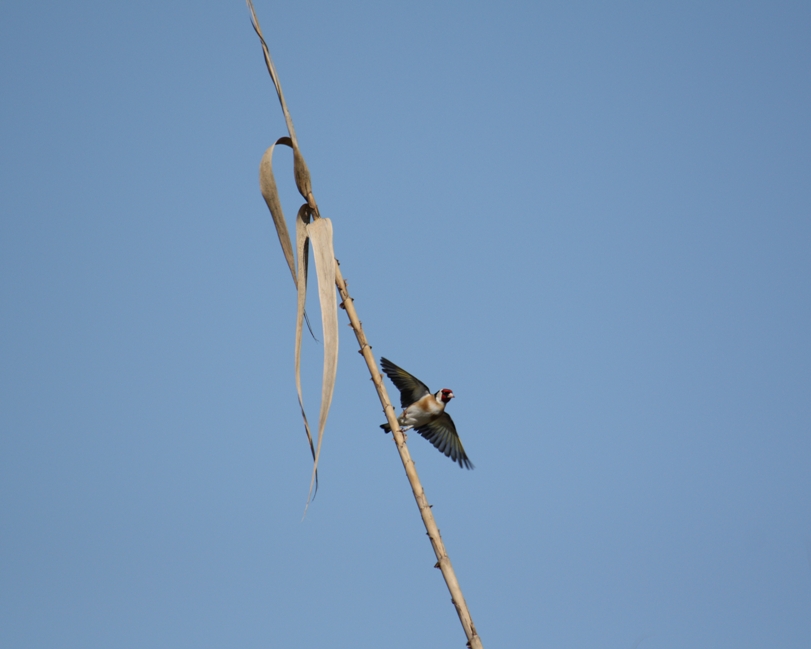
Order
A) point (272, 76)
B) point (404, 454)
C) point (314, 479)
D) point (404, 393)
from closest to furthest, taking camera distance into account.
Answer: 1. point (314, 479)
2. point (404, 454)
3. point (272, 76)
4. point (404, 393)

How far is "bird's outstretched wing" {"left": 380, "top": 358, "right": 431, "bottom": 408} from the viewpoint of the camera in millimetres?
9102

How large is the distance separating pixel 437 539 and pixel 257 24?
183 centimetres

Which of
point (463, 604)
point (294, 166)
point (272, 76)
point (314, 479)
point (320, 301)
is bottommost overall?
point (463, 604)

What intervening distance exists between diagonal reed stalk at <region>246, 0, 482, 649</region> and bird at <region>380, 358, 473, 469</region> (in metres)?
6.02

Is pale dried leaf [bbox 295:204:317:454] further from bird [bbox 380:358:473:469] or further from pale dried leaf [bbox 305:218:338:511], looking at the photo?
bird [bbox 380:358:473:469]

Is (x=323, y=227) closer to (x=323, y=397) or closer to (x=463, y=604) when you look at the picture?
(x=323, y=397)

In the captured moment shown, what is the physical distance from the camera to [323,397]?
2.43m

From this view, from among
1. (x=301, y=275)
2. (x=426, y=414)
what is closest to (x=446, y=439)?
(x=426, y=414)

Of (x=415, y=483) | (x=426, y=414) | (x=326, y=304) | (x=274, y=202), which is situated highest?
(x=426, y=414)

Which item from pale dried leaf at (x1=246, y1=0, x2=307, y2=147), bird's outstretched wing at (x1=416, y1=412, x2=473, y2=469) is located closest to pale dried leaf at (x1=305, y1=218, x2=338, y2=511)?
pale dried leaf at (x1=246, y1=0, x2=307, y2=147)

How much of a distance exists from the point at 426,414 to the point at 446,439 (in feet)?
2.49

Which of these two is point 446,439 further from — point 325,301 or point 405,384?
point 325,301

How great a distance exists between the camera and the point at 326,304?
2.59m

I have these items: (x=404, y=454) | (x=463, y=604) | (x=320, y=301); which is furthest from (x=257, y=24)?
(x=463, y=604)
